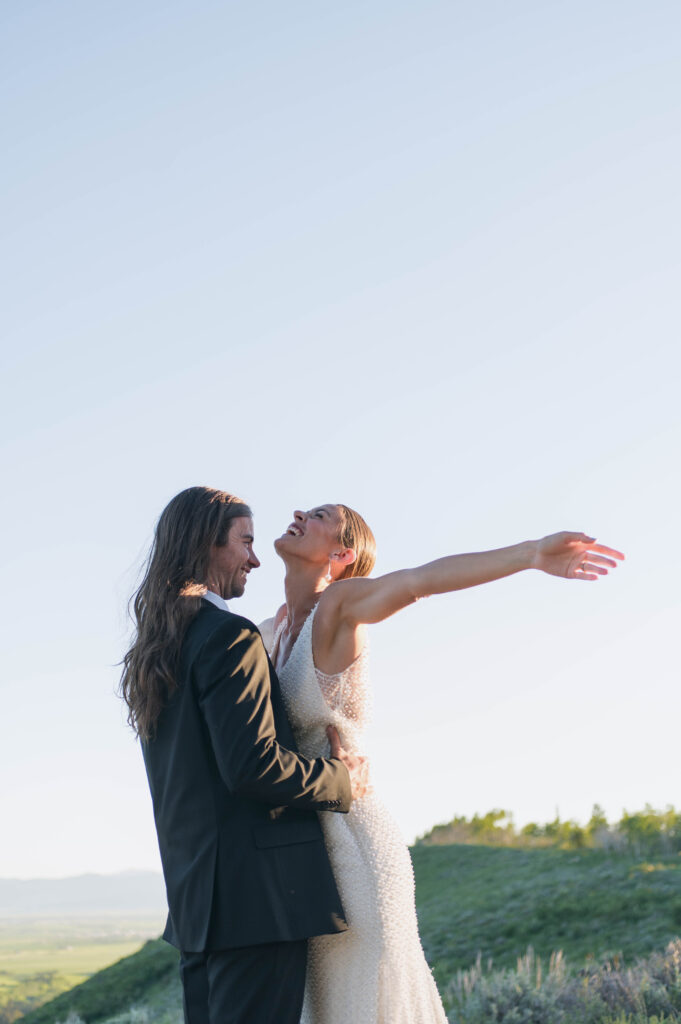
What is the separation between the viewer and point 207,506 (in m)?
3.84

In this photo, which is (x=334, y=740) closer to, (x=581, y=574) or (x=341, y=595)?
(x=341, y=595)

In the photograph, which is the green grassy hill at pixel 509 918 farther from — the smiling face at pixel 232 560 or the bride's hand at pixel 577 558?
the bride's hand at pixel 577 558

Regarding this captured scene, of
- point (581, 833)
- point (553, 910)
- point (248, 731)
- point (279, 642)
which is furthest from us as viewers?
point (581, 833)

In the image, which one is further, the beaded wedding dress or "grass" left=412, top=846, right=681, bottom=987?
"grass" left=412, top=846, right=681, bottom=987

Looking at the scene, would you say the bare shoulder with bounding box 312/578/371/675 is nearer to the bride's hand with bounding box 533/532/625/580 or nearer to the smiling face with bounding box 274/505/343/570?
the smiling face with bounding box 274/505/343/570

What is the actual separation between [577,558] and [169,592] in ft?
4.53

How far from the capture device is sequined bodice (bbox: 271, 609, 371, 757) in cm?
391

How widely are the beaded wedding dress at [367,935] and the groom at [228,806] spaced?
0.42 feet

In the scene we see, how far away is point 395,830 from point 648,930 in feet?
31.3

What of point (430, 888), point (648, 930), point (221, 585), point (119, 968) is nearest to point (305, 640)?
point (221, 585)

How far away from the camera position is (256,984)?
11.0 ft

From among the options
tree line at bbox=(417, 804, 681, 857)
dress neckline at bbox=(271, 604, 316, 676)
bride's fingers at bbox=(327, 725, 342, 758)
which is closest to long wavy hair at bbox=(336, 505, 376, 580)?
dress neckline at bbox=(271, 604, 316, 676)

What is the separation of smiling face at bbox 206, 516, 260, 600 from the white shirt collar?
0.06 m

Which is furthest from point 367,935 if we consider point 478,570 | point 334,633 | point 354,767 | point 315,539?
point 315,539
